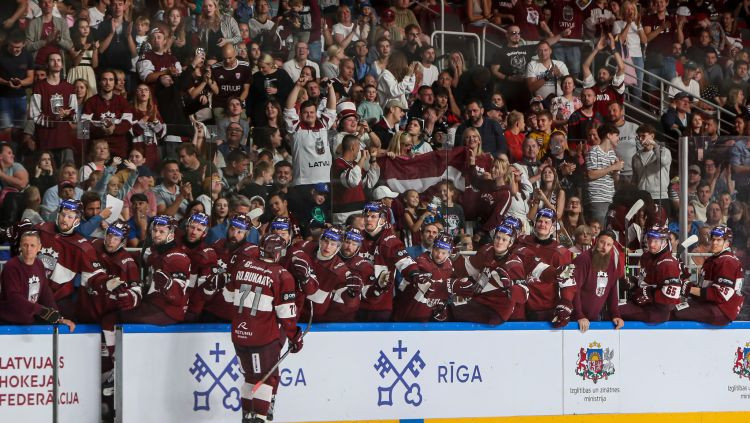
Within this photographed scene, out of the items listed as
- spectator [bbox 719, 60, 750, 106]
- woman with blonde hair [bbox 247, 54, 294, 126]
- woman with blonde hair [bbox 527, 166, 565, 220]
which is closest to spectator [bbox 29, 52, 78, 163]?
woman with blonde hair [bbox 247, 54, 294, 126]

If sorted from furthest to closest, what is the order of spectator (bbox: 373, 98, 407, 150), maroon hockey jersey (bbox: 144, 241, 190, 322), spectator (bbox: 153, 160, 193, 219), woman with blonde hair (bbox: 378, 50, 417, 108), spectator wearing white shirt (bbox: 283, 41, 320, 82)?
woman with blonde hair (bbox: 378, 50, 417, 108)
spectator wearing white shirt (bbox: 283, 41, 320, 82)
spectator (bbox: 373, 98, 407, 150)
spectator (bbox: 153, 160, 193, 219)
maroon hockey jersey (bbox: 144, 241, 190, 322)

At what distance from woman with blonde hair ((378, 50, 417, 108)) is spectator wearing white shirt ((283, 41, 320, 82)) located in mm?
682

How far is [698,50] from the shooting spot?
46.7 ft

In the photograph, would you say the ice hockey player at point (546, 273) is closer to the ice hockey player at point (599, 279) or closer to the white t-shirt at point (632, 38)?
the ice hockey player at point (599, 279)

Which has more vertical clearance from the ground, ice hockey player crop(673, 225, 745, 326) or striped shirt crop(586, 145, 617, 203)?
striped shirt crop(586, 145, 617, 203)

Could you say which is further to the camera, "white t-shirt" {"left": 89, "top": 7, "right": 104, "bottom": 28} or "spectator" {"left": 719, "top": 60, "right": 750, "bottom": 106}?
"spectator" {"left": 719, "top": 60, "right": 750, "bottom": 106}

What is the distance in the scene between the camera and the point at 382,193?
886 cm

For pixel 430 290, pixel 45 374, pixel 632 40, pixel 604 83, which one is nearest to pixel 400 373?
pixel 430 290

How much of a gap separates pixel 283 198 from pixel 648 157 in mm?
3020

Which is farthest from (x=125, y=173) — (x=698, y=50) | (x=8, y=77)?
(x=698, y=50)

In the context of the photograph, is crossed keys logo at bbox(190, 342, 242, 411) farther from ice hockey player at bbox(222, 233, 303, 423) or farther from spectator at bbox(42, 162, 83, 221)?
spectator at bbox(42, 162, 83, 221)

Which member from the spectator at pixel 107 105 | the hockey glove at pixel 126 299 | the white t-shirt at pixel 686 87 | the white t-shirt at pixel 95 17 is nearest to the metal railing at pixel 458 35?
the white t-shirt at pixel 686 87

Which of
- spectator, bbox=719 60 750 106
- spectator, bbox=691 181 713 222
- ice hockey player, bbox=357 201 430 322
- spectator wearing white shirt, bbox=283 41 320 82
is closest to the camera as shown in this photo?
ice hockey player, bbox=357 201 430 322

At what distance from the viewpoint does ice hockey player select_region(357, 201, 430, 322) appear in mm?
8430
